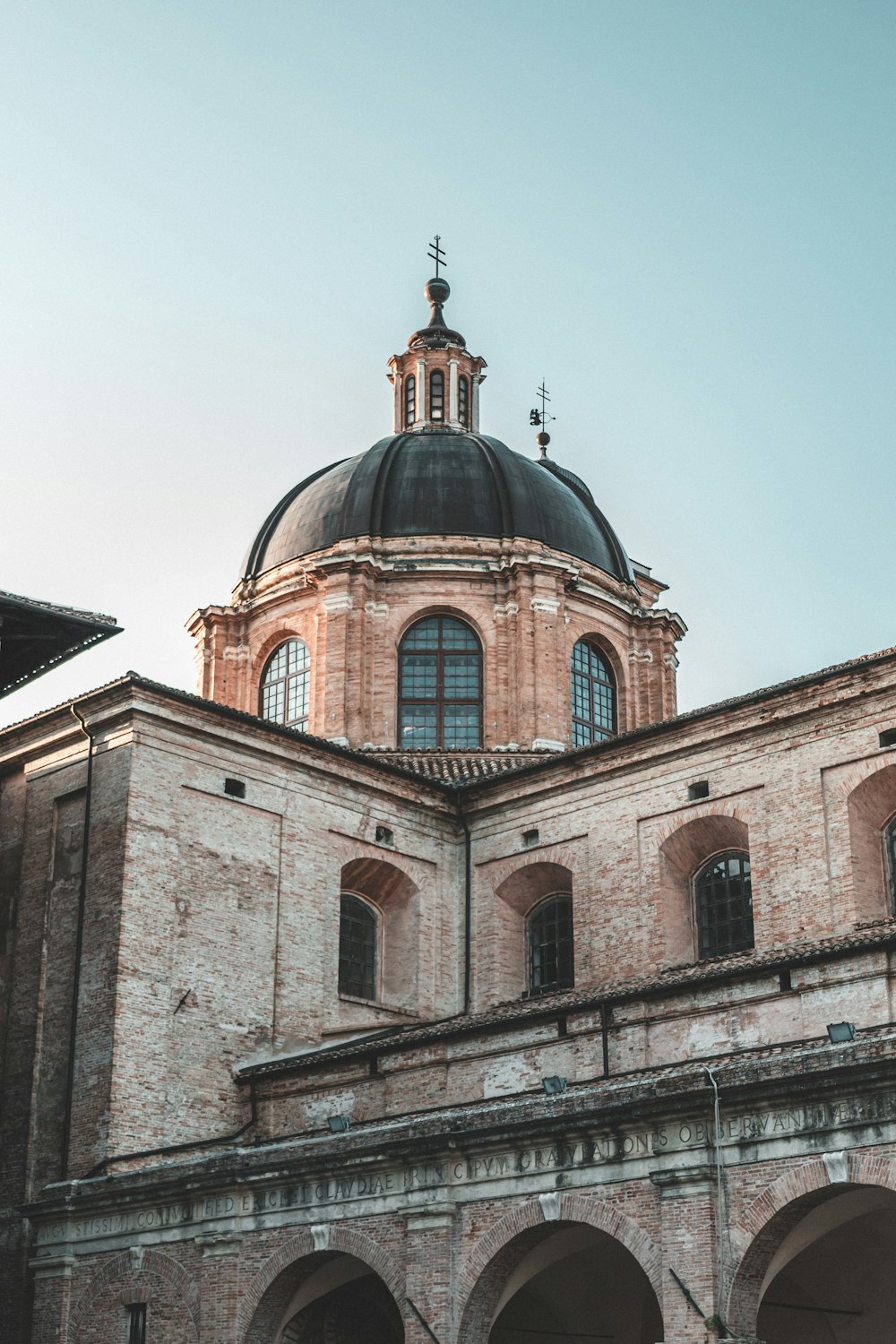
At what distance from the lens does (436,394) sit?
41438 millimetres

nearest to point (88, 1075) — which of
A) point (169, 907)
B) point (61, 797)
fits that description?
point (169, 907)

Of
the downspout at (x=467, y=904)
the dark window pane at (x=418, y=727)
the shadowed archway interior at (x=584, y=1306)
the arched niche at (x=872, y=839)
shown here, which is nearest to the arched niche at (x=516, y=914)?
the downspout at (x=467, y=904)

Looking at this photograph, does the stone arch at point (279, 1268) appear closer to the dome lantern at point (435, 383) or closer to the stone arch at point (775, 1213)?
the stone arch at point (775, 1213)

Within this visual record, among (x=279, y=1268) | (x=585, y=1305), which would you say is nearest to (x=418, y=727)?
(x=585, y=1305)

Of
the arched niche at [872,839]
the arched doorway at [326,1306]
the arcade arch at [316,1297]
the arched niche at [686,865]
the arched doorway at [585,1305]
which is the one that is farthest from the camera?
the arched niche at [686,865]

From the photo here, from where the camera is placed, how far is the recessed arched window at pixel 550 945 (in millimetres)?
28812

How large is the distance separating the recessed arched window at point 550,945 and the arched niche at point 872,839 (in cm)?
555

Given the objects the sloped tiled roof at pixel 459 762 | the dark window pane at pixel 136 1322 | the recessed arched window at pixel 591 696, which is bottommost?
the dark window pane at pixel 136 1322

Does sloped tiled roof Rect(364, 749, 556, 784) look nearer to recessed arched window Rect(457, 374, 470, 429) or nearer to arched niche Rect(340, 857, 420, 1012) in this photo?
arched niche Rect(340, 857, 420, 1012)

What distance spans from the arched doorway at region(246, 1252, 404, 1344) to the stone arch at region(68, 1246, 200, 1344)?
1.02 metres

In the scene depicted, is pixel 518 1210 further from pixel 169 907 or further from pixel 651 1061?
pixel 169 907

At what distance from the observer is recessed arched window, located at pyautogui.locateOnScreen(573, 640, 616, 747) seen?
118ft

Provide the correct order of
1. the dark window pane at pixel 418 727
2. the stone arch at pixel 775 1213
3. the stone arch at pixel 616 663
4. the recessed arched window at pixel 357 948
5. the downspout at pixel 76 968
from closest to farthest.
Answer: the stone arch at pixel 775 1213 → the downspout at pixel 76 968 → the recessed arched window at pixel 357 948 → the dark window pane at pixel 418 727 → the stone arch at pixel 616 663

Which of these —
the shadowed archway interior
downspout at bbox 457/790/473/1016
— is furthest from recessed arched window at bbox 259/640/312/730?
the shadowed archway interior
